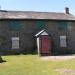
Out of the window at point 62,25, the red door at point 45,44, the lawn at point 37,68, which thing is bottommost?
the lawn at point 37,68

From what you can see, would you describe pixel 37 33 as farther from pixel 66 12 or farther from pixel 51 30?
pixel 66 12

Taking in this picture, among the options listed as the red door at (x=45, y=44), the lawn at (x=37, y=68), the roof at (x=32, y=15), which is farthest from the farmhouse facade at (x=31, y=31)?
the lawn at (x=37, y=68)

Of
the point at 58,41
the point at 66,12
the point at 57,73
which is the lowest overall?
the point at 57,73

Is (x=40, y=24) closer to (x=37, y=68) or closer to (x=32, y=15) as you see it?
(x=32, y=15)

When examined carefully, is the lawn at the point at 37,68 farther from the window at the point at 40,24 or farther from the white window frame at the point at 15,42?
the window at the point at 40,24

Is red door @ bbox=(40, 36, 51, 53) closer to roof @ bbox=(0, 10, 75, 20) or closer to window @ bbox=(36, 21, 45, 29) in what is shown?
window @ bbox=(36, 21, 45, 29)

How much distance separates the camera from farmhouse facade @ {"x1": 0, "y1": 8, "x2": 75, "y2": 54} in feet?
127

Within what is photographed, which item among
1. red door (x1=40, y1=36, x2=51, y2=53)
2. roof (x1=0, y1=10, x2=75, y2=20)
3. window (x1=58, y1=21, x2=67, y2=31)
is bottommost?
red door (x1=40, y1=36, x2=51, y2=53)

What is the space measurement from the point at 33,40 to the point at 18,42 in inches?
86.5

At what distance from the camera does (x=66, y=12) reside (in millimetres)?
45469

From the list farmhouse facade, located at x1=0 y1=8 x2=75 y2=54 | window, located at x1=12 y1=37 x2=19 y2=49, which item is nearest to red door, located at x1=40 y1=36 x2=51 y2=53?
farmhouse facade, located at x1=0 y1=8 x2=75 y2=54

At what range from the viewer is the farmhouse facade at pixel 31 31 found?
127 feet

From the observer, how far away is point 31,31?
39375 millimetres

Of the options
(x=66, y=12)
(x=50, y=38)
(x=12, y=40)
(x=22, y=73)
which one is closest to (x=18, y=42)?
(x=12, y=40)
